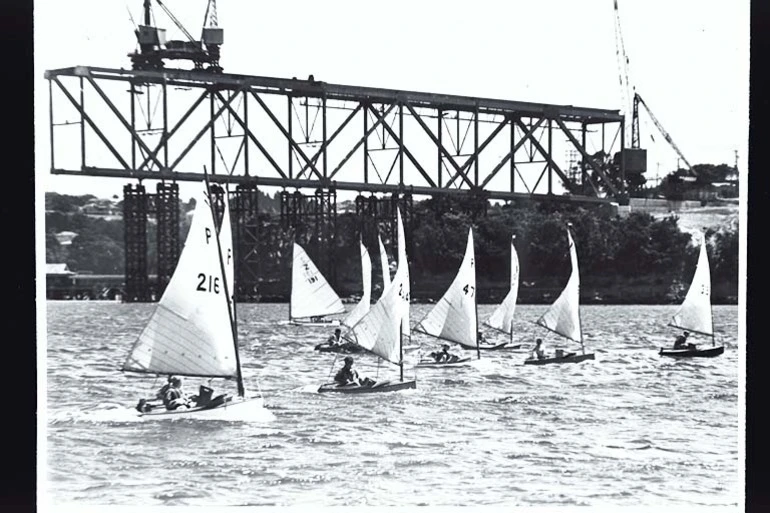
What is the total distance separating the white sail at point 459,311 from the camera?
214ft

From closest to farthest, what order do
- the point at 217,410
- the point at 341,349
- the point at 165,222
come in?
the point at 217,410
the point at 341,349
the point at 165,222

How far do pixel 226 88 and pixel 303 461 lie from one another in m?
63.1

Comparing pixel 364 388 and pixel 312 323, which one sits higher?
pixel 312 323

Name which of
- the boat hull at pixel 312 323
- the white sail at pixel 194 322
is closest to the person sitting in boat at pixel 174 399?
the white sail at pixel 194 322

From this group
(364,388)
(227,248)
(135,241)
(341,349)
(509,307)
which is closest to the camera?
(227,248)

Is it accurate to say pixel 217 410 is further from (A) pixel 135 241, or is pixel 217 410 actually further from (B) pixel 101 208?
(B) pixel 101 208

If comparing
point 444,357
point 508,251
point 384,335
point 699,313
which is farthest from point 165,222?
point 384,335

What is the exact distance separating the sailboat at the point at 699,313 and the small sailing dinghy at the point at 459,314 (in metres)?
10.0

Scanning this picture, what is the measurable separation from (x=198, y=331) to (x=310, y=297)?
46.1 meters

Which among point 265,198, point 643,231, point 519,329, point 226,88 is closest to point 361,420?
point 519,329

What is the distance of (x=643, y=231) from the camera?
123 meters

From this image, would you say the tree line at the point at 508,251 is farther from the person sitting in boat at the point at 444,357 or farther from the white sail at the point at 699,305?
the person sitting in boat at the point at 444,357

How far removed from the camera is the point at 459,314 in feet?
216

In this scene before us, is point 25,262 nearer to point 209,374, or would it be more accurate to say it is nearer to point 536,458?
point 209,374
